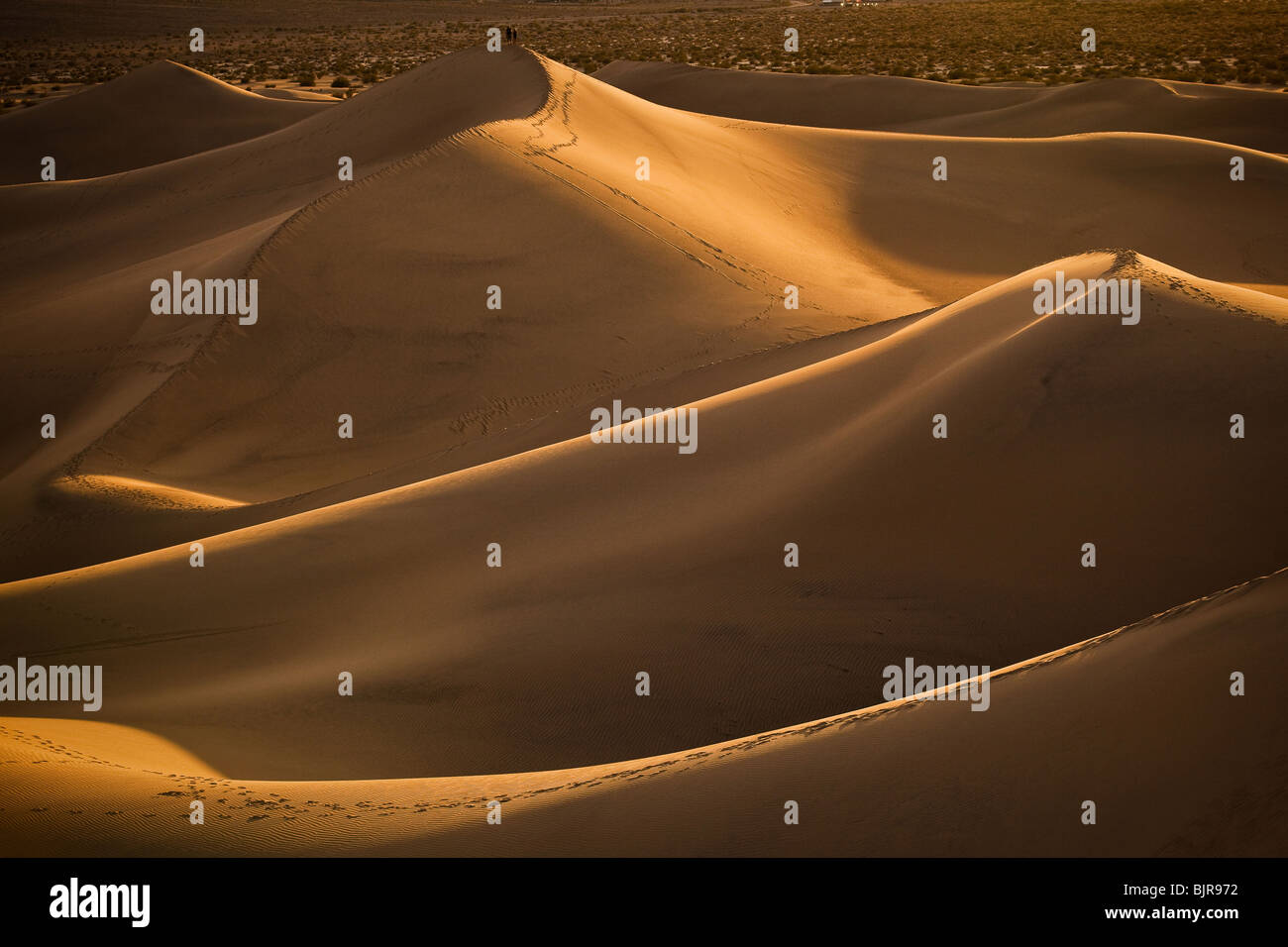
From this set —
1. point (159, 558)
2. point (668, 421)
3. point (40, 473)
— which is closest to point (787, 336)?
point (668, 421)

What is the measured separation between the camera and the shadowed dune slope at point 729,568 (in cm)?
443

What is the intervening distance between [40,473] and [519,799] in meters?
7.10

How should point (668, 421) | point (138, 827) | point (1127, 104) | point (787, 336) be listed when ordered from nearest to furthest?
point (138, 827) < point (668, 421) < point (787, 336) < point (1127, 104)

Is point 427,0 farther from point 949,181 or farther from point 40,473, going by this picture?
point 40,473

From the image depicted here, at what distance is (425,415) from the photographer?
30.6 ft

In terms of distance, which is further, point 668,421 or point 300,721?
point 668,421

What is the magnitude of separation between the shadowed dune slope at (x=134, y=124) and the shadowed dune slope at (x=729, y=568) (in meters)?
18.9

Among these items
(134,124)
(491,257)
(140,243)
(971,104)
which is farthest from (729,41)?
(491,257)

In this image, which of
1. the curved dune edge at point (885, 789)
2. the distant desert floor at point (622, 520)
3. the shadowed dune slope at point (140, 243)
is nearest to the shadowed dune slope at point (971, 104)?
the distant desert floor at point (622, 520)

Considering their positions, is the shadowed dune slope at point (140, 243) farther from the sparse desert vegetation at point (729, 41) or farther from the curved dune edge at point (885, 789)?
the sparse desert vegetation at point (729, 41)

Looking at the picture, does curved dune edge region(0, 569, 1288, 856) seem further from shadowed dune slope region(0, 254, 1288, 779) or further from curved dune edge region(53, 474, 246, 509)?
curved dune edge region(53, 474, 246, 509)

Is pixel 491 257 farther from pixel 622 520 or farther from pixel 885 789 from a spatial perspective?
pixel 885 789

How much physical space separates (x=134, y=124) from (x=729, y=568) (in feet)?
77.0

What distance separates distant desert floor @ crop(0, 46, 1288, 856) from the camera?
310cm
